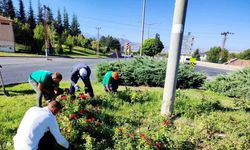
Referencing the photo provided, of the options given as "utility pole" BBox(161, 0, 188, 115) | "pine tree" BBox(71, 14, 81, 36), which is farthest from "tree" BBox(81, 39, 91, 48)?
"utility pole" BBox(161, 0, 188, 115)

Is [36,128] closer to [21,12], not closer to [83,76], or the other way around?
[83,76]

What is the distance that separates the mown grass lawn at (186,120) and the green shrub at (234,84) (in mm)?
3035

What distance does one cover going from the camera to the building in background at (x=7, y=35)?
132 ft

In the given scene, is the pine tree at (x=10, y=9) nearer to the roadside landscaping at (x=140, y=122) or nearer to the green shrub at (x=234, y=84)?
the roadside landscaping at (x=140, y=122)

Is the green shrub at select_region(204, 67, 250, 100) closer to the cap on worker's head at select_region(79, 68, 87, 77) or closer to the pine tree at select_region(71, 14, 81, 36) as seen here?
the cap on worker's head at select_region(79, 68, 87, 77)

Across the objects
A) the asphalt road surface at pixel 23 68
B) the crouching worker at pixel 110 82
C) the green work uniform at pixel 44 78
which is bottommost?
the asphalt road surface at pixel 23 68

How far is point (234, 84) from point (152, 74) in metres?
3.62

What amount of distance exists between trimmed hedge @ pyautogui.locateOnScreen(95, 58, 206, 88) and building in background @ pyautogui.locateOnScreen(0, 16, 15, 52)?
34436 millimetres

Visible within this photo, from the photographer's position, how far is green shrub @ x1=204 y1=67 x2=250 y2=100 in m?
9.90

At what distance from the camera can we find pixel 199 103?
691 cm

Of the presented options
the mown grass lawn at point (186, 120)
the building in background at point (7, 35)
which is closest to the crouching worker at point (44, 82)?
the mown grass lawn at point (186, 120)

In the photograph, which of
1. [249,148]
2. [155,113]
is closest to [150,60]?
[155,113]

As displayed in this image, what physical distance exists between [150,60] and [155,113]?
5.97 metres

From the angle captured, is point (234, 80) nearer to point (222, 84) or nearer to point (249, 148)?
point (222, 84)
